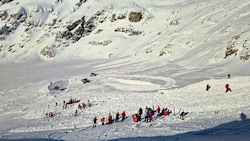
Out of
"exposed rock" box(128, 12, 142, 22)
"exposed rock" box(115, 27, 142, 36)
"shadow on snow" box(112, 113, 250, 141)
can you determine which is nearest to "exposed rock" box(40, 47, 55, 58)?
"exposed rock" box(115, 27, 142, 36)

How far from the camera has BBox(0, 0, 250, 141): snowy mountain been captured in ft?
60.7

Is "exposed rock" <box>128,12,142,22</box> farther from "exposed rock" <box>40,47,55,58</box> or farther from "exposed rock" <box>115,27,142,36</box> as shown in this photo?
"exposed rock" <box>40,47,55,58</box>

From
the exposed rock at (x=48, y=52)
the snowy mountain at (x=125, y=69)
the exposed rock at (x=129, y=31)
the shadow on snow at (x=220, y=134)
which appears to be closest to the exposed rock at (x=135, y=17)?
the snowy mountain at (x=125, y=69)

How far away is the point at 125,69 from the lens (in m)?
54.2

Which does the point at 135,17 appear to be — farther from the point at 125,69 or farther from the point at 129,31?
the point at 125,69

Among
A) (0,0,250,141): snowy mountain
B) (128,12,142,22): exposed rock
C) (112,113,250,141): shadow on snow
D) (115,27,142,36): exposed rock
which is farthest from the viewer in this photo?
(128,12,142,22): exposed rock

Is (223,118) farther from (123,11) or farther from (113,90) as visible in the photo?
(123,11)

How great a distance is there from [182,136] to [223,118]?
13.1ft

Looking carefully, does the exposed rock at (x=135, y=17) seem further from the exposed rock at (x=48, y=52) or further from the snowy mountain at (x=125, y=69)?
the exposed rock at (x=48, y=52)

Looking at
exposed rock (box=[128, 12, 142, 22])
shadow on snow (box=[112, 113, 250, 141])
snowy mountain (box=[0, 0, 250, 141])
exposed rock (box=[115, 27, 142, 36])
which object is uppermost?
exposed rock (box=[128, 12, 142, 22])

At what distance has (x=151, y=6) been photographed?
102062 mm

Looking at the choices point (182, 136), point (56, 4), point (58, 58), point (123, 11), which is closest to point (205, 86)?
point (182, 136)

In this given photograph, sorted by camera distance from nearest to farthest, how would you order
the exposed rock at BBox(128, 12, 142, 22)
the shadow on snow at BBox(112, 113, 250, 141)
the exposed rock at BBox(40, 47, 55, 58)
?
1. the shadow on snow at BBox(112, 113, 250, 141)
2. the exposed rock at BBox(40, 47, 55, 58)
3. the exposed rock at BBox(128, 12, 142, 22)

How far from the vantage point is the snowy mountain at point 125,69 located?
1850cm
